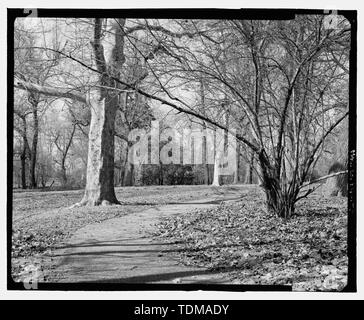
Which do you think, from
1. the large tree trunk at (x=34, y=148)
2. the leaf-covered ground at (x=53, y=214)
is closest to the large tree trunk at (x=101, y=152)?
the leaf-covered ground at (x=53, y=214)

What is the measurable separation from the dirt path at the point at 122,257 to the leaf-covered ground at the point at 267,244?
0.33 ft

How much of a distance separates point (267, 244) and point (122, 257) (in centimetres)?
122

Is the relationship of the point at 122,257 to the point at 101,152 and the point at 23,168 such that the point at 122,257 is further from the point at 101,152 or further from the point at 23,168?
the point at 23,168

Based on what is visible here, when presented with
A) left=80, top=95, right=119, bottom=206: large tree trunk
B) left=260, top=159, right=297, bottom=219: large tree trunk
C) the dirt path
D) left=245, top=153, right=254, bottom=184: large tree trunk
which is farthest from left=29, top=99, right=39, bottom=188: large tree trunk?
left=260, top=159, right=297, bottom=219: large tree trunk

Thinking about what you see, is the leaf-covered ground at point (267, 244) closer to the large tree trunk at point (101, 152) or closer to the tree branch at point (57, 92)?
the large tree trunk at point (101, 152)

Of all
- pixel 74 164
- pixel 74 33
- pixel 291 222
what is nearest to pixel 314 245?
pixel 291 222

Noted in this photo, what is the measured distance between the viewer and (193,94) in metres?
3.54

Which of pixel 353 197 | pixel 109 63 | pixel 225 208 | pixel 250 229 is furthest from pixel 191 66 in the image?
pixel 353 197

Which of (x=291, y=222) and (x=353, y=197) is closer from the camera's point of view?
(x=353, y=197)

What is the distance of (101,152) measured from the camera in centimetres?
342

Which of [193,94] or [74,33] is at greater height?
[74,33]
